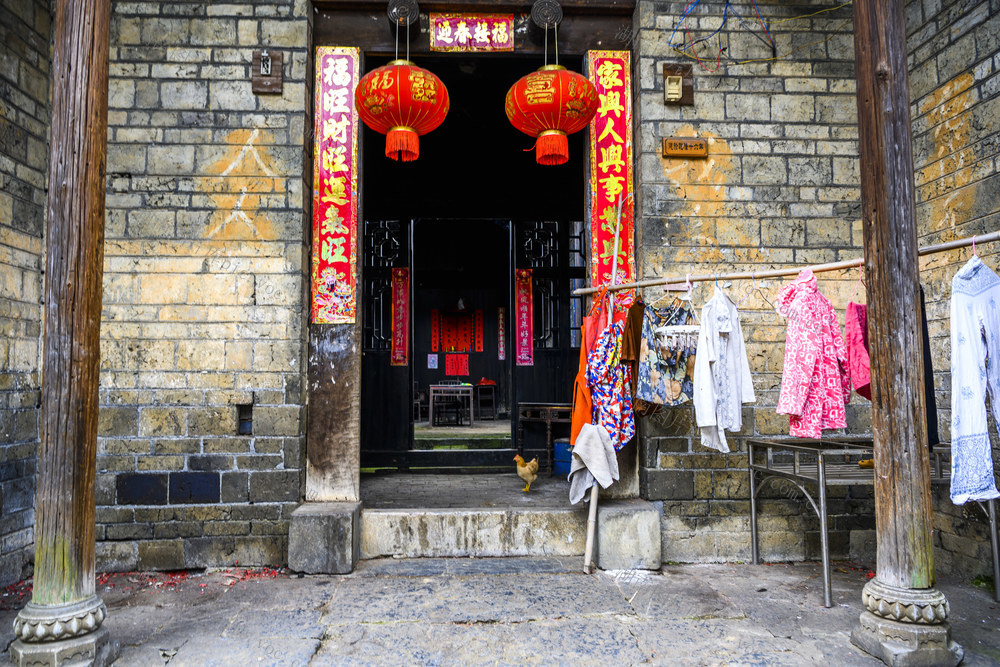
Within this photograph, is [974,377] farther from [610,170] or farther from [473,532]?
[473,532]

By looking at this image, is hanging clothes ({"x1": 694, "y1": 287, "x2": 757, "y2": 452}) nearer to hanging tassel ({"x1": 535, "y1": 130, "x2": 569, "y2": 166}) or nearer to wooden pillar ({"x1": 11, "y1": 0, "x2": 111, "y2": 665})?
hanging tassel ({"x1": 535, "y1": 130, "x2": 569, "y2": 166})

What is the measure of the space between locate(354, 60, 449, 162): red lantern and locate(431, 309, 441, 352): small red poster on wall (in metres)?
11.2

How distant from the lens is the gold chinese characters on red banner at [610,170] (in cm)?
473

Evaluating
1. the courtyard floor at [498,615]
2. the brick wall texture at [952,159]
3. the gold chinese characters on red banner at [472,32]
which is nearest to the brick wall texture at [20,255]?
the courtyard floor at [498,615]

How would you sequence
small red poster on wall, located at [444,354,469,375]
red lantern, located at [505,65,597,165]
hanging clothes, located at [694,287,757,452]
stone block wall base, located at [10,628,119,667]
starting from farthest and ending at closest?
small red poster on wall, located at [444,354,469,375]
hanging clothes, located at [694,287,757,452]
red lantern, located at [505,65,597,165]
stone block wall base, located at [10,628,119,667]

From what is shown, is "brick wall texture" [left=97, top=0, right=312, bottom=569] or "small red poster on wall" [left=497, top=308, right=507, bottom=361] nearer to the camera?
"brick wall texture" [left=97, top=0, right=312, bottom=569]

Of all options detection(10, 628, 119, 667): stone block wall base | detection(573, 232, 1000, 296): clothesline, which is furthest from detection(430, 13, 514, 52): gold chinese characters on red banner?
detection(10, 628, 119, 667): stone block wall base

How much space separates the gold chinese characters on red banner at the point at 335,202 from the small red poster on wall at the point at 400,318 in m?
3.64

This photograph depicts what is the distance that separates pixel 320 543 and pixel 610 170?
11.4ft

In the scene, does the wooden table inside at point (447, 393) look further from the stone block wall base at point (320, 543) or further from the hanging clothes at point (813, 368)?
the hanging clothes at point (813, 368)

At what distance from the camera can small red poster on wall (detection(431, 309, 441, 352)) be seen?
49.7 feet

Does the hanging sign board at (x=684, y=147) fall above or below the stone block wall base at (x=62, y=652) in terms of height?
above

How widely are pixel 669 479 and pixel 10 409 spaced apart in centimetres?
457

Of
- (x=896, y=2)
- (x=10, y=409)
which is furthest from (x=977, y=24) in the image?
(x=10, y=409)
